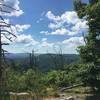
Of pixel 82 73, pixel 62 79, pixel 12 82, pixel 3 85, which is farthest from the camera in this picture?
pixel 62 79

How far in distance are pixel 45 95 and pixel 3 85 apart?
9.87 meters

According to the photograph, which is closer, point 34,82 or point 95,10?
point 34,82

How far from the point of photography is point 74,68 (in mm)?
28031

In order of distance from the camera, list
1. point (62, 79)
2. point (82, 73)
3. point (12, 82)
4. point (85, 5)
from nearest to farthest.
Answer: point (12, 82), point (82, 73), point (85, 5), point (62, 79)

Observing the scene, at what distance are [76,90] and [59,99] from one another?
497 cm

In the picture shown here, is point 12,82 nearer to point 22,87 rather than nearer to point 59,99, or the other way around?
point 59,99

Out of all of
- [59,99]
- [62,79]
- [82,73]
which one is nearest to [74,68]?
[82,73]

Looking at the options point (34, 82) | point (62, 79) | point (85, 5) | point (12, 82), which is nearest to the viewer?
point (12, 82)

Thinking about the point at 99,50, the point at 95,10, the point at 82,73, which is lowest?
the point at 82,73

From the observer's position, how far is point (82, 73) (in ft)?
87.2

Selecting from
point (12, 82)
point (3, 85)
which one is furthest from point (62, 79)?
point (3, 85)

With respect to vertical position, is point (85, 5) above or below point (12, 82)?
above

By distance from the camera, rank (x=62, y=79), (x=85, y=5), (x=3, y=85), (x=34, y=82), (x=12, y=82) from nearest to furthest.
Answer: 1. (x=3, y=85)
2. (x=12, y=82)
3. (x=34, y=82)
4. (x=85, y=5)
5. (x=62, y=79)

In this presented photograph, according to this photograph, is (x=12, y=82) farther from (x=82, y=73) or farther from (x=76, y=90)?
(x=76, y=90)
